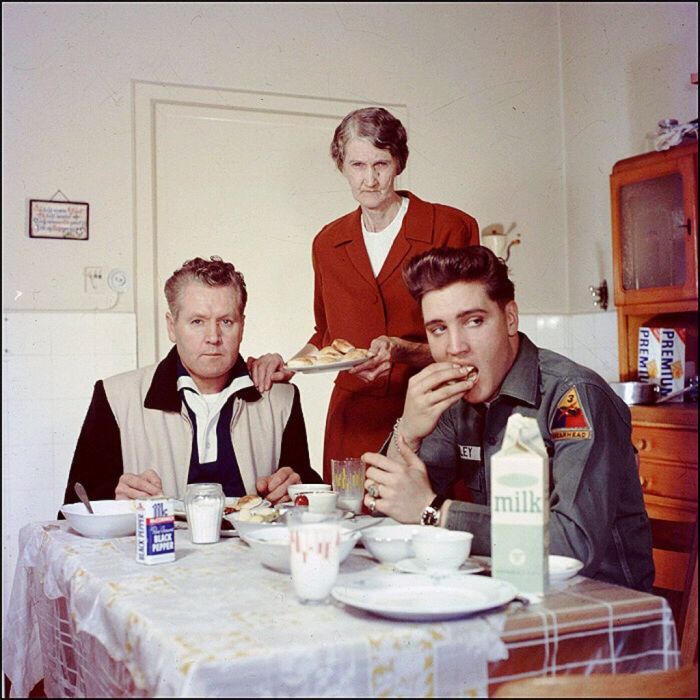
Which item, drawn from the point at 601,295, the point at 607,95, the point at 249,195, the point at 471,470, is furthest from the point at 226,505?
the point at 607,95

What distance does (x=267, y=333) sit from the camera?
2.99 metres

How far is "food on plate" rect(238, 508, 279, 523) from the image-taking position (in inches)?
62.1

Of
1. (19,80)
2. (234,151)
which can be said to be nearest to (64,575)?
(234,151)

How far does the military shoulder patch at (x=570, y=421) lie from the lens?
1462mm

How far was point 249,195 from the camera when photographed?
10.0 feet

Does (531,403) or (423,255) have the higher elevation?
A: (423,255)

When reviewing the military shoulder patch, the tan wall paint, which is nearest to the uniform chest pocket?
the military shoulder patch

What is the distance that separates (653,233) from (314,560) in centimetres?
255

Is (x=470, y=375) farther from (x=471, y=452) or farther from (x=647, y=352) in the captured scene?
(x=647, y=352)

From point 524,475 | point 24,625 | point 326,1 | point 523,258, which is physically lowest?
point 24,625

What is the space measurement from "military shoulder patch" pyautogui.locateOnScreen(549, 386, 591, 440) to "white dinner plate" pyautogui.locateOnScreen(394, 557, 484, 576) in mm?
286

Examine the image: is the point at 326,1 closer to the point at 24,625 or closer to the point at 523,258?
the point at 523,258

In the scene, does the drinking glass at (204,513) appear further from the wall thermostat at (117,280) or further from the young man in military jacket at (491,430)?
the wall thermostat at (117,280)

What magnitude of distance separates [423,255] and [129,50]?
1.84 metres
